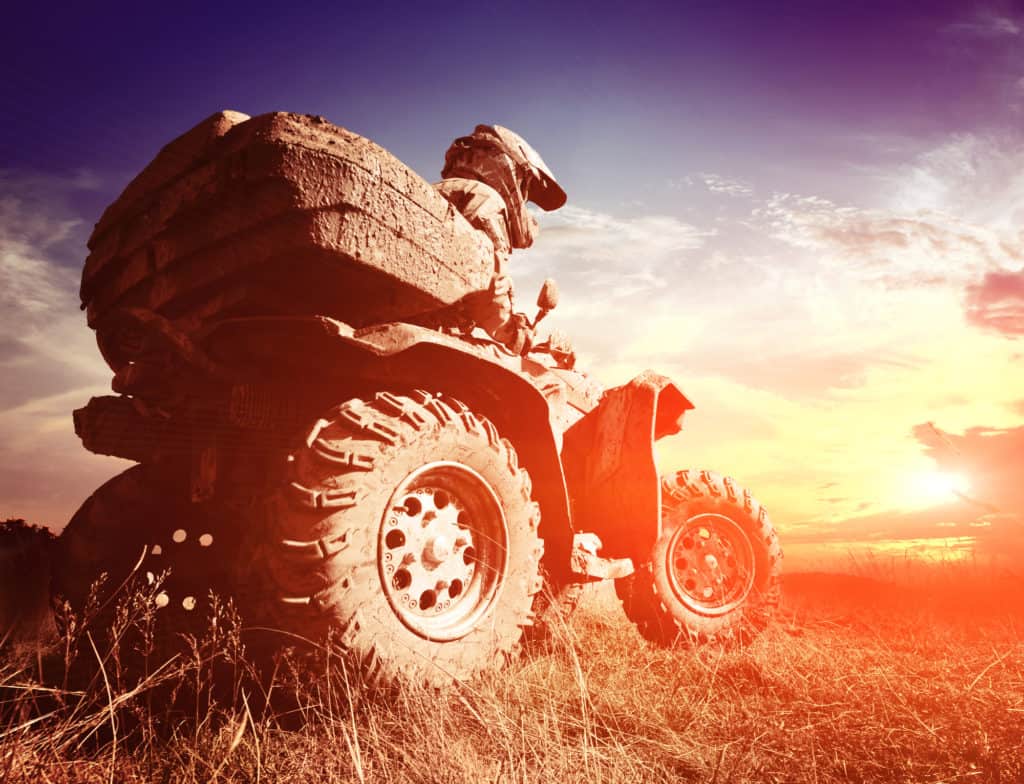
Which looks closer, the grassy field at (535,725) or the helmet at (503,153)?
the grassy field at (535,725)

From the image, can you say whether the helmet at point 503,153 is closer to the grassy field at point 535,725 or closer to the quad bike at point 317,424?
the quad bike at point 317,424

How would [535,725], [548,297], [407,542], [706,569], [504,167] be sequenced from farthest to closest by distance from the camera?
[706,569], [504,167], [548,297], [407,542], [535,725]

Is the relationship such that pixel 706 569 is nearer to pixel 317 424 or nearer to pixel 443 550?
pixel 443 550

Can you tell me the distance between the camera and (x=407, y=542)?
312cm

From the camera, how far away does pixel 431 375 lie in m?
3.52

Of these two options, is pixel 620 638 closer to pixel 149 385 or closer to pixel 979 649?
pixel 979 649

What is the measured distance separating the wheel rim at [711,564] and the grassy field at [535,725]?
1091 mm

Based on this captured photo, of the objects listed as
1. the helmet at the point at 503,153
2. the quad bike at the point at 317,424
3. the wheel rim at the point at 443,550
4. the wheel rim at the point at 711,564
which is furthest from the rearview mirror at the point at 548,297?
the wheel rim at the point at 711,564

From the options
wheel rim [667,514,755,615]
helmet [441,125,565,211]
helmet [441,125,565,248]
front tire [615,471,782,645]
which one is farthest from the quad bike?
helmet [441,125,565,211]

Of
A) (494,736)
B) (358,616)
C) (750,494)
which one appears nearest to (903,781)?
(494,736)

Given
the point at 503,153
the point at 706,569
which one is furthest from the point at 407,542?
the point at 503,153

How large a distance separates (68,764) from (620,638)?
12.9 ft

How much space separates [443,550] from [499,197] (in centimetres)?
273

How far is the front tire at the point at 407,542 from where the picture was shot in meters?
2.70
